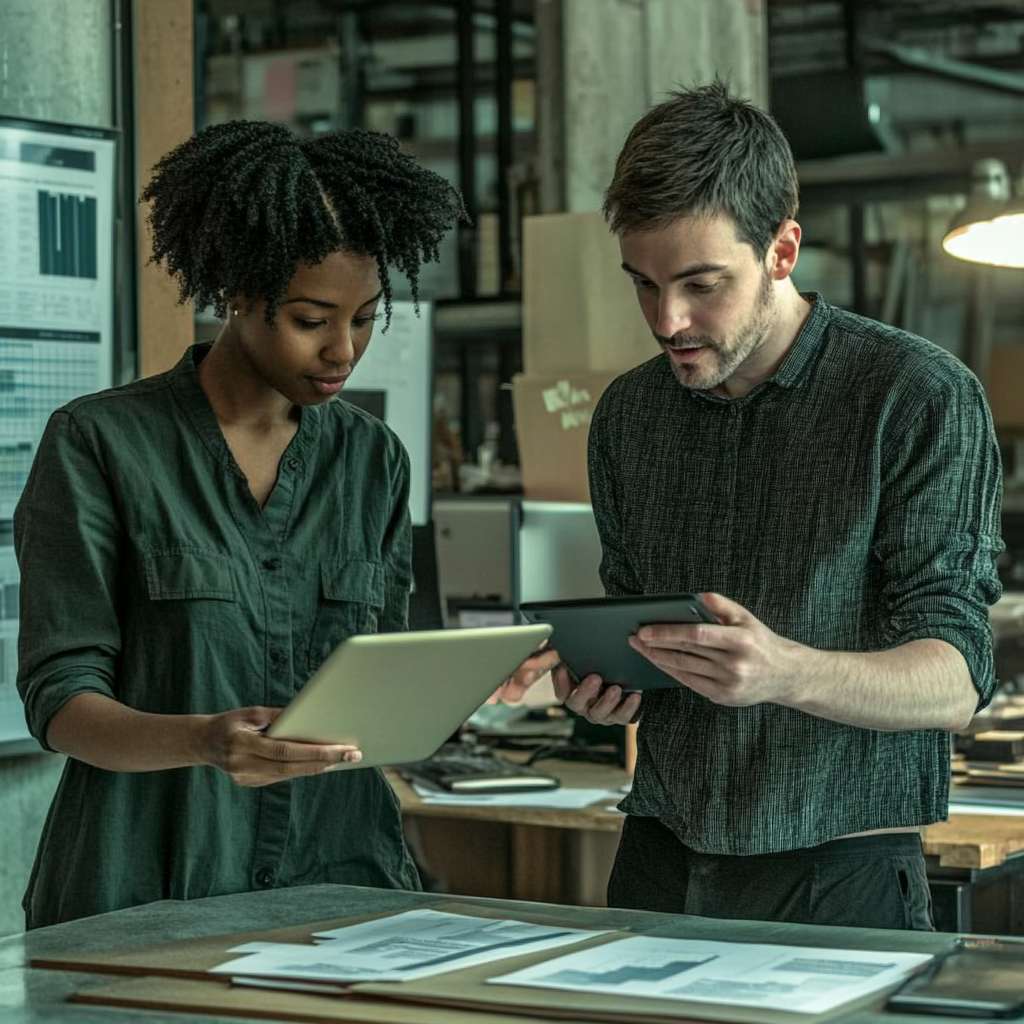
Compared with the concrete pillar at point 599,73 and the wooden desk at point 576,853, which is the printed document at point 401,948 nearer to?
the wooden desk at point 576,853

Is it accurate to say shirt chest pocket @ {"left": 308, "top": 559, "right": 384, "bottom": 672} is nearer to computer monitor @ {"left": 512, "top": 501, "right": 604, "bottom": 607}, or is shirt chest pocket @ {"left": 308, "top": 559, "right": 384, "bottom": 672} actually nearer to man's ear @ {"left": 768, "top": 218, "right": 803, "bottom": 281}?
man's ear @ {"left": 768, "top": 218, "right": 803, "bottom": 281}

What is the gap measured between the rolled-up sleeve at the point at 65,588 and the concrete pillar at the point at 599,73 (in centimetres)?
411

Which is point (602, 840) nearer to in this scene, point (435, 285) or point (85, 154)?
point (85, 154)

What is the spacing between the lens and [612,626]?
1949 millimetres

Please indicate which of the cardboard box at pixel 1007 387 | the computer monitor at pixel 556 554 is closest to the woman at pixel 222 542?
the computer monitor at pixel 556 554

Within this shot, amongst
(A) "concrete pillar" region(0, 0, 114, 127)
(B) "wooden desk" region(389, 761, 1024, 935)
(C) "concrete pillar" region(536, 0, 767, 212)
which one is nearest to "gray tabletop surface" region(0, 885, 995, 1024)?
(B) "wooden desk" region(389, 761, 1024, 935)

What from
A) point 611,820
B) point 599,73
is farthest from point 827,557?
point 599,73

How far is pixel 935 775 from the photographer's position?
2.08 m

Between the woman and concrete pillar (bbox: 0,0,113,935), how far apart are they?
3.41ft

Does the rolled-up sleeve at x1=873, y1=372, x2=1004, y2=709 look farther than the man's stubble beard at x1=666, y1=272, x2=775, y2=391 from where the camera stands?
No

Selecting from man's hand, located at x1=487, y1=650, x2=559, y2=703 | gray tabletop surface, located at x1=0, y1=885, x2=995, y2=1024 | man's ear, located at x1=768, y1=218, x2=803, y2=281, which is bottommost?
gray tabletop surface, located at x1=0, y1=885, x2=995, y2=1024

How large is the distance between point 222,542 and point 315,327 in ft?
0.92

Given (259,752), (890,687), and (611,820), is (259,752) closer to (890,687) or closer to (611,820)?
(890,687)

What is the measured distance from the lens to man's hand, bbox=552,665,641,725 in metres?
2.14
